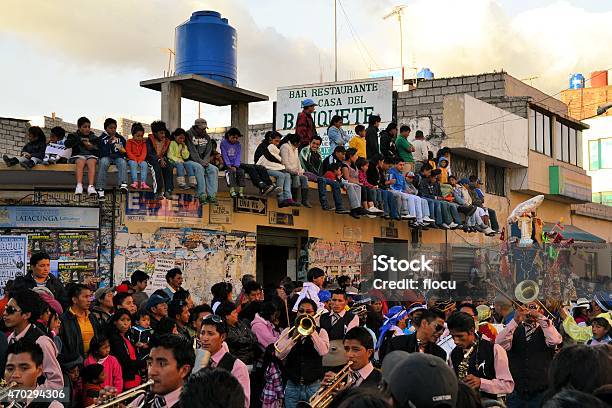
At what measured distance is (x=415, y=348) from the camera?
25.1 feet

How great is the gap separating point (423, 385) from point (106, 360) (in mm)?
5274

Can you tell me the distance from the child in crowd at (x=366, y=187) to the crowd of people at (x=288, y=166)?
19 mm

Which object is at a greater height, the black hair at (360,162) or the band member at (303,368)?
the black hair at (360,162)

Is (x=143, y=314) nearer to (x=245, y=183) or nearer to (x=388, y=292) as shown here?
(x=388, y=292)

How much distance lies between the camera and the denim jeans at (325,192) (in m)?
16.4

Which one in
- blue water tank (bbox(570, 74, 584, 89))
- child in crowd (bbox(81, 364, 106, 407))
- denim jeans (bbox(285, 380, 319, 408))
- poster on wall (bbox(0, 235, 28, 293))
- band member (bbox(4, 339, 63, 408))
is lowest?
denim jeans (bbox(285, 380, 319, 408))

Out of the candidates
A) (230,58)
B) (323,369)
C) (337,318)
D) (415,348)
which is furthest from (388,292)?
(230,58)

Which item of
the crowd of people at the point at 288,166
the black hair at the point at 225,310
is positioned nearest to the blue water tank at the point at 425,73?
the crowd of people at the point at 288,166

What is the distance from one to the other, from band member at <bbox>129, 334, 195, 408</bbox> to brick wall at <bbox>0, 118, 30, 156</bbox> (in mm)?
16071

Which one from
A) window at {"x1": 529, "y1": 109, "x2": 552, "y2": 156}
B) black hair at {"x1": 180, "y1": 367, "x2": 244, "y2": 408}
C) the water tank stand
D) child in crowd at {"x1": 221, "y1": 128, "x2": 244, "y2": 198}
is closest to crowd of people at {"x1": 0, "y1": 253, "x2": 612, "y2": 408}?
black hair at {"x1": 180, "y1": 367, "x2": 244, "y2": 408}

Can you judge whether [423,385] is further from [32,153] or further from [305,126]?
[305,126]

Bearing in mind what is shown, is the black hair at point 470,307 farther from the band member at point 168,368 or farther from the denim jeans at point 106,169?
the denim jeans at point 106,169

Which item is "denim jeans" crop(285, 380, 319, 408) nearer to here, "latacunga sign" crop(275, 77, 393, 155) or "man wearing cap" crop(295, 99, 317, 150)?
"man wearing cap" crop(295, 99, 317, 150)

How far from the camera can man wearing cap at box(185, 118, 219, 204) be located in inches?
552
